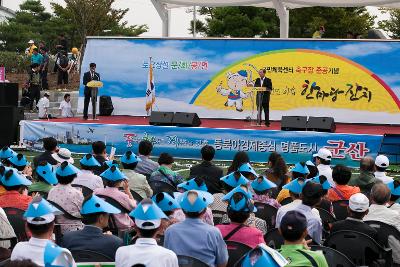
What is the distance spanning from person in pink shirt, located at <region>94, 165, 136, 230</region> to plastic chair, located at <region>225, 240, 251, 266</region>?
2111 millimetres

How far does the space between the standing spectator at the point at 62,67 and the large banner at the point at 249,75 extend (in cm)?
505

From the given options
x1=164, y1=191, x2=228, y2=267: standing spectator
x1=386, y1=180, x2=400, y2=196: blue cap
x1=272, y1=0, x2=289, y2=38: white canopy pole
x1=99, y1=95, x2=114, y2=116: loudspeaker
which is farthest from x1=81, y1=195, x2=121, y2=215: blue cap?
x1=272, y1=0, x2=289, y2=38: white canopy pole

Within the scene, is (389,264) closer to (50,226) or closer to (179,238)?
(179,238)

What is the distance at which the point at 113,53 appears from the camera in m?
26.4

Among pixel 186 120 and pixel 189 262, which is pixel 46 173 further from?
pixel 186 120

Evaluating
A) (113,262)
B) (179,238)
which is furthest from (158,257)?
(179,238)

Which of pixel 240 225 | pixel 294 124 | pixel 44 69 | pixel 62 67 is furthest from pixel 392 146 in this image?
pixel 62 67

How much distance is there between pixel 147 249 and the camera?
19.5ft

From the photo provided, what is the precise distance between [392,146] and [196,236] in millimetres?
13779

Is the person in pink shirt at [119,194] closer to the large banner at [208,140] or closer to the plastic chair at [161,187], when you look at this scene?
the plastic chair at [161,187]

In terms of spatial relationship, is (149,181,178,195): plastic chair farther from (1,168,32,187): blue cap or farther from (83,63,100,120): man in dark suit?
(83,63,100,120): man in dark suit

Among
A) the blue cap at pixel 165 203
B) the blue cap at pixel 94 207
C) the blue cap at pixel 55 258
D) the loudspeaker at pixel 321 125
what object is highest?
the blue cap at pixel 55 258

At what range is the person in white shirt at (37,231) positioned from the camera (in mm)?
5844

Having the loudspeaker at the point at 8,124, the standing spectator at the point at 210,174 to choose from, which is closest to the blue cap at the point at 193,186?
the standing spectator at the point at 210,174
